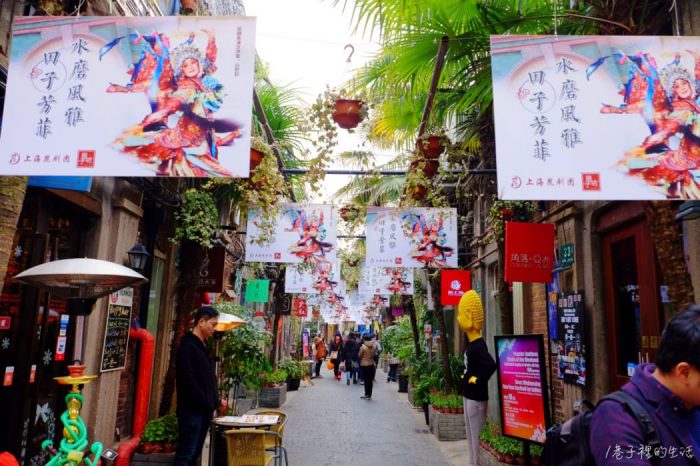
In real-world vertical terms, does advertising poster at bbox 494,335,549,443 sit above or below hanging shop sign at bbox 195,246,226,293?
below

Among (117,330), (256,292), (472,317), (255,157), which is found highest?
(255,157)

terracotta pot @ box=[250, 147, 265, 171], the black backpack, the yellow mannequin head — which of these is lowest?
the black backpack

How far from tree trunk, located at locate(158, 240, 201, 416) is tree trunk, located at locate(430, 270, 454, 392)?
5603 millimetres

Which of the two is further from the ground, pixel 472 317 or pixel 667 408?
pixel 472 317

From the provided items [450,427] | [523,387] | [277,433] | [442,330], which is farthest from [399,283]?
[277,433]

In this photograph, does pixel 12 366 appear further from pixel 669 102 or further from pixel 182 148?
pixel 669 102

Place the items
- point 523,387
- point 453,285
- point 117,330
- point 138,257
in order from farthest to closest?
point 453,285
point 117,330
point 138,257
point 523,387

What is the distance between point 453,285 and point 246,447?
22.2 feet

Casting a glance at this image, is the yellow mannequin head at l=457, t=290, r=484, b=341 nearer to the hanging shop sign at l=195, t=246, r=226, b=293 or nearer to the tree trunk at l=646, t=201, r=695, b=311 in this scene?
the tree trunk at l=646, t=201, r=695, b=311

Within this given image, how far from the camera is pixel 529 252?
7055 mm

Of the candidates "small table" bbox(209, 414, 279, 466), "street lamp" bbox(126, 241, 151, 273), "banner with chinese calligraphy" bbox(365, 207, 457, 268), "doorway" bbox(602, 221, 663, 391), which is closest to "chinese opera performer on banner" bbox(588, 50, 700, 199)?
"doorway" bbox(602, 221, 663, 391)

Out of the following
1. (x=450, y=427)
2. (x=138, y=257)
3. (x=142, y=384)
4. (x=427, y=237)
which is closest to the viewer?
(x=138, y=257)

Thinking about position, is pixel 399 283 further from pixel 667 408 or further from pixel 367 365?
pixel 667 408

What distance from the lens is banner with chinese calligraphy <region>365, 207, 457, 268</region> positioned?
970 centimetres
